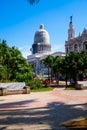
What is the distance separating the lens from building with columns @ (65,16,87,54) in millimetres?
96694

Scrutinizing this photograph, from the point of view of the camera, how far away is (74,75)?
45406 millimetres

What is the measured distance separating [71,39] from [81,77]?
185 feet

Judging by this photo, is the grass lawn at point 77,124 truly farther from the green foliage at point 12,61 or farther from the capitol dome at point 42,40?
the capitol dome at point 42,40

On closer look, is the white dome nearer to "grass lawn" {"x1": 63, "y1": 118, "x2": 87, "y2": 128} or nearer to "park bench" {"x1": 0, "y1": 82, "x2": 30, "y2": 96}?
"park bench" {"x1": 0, "y1": 82, "x2": 30, "y2": 96}

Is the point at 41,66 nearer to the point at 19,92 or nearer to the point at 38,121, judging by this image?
the point at 19,92

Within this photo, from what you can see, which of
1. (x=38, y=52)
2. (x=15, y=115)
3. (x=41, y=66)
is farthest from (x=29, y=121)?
(x=38, y=52)

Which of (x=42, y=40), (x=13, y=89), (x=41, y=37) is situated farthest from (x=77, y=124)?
(x=41, y=37)

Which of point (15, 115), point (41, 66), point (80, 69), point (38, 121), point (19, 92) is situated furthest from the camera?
point (41, 66)

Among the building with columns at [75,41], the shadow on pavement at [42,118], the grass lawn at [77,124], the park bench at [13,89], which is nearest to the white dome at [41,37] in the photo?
the building with columns at [75,41]

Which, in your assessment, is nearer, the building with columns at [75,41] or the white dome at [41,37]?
the building with columns at [75,41]

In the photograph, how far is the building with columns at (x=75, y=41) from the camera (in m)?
96.7

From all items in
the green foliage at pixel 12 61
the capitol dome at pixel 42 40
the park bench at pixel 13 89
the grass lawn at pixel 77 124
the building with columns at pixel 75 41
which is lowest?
the grass lawn at pixel 77 124

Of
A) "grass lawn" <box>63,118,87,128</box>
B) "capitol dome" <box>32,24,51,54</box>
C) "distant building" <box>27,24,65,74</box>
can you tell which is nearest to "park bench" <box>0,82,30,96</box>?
"grass lawn" <box>63,118,87,128</box>

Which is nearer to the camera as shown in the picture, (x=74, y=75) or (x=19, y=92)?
(x=19, y=92)
